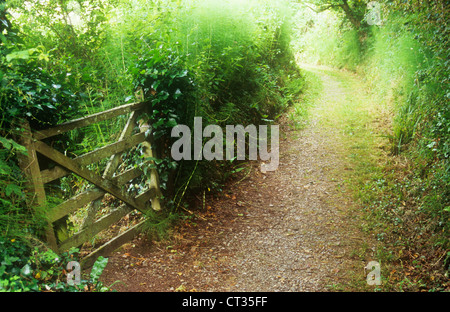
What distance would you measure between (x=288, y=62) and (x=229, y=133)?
507 cm

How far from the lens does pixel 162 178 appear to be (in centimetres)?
468

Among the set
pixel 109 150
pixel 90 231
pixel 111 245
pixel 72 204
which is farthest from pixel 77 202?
pixel 111 245

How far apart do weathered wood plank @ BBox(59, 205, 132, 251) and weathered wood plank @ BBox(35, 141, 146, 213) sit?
154mm

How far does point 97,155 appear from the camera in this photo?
3.76 metres

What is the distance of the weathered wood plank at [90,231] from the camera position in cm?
342

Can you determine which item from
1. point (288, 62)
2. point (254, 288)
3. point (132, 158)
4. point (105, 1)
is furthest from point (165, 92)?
point (288, 62)

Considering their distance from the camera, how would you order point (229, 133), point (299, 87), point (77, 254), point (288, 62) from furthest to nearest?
point (288, 62), point (299, 87), point (229, 133), point (77, 254)

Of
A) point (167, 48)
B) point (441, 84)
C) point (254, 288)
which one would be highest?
point (167, 48)

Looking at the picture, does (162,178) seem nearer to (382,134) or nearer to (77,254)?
(77,254)

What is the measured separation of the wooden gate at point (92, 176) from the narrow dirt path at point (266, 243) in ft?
1.49

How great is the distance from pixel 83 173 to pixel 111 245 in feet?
3.40

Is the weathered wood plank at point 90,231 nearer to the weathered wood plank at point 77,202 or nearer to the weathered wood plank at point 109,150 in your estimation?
the weathered wood plank at point 77,202

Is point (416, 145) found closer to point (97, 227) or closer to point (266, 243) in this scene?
point (266, 243)

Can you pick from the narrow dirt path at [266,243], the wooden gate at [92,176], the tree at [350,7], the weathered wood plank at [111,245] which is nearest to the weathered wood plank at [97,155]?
the wooden gate at [92,176]
